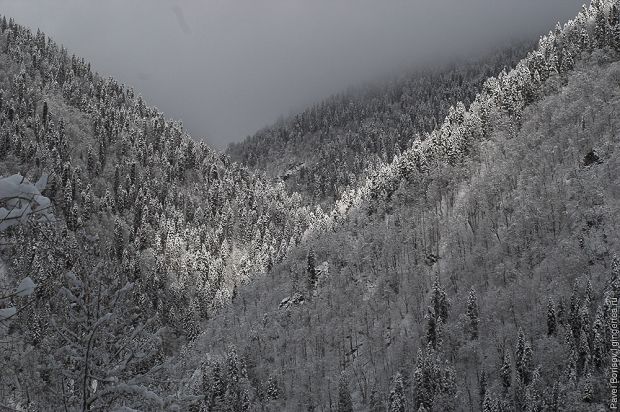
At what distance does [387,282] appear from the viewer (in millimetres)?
162000

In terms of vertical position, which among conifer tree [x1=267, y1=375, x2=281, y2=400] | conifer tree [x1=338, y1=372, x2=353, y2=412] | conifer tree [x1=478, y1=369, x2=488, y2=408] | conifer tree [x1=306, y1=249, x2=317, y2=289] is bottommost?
conifer tree [x1=478, y1=369, x2=488, y2=408]

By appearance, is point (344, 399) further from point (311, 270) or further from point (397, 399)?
point (311, 270)

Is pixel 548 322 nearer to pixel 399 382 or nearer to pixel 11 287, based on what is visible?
pixel 399 382

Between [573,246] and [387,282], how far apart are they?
184ft

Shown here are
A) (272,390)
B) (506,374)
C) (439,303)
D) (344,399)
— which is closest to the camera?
(506,374)

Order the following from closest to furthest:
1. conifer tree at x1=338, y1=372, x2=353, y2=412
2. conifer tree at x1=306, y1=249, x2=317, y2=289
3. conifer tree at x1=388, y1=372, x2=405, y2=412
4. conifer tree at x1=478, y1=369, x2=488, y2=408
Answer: conifer tree at x1=388, y1=372, x2=405, y2=412 < conifer tree at x1=478, y1=369, x2=488, y2=408 < conifer tree at x1=338, y1=372, x2=353, y2=412 < conifer tree at x1=306, y1=249, x2=317, y2=289

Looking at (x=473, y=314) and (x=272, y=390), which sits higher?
(x=272, y=390)

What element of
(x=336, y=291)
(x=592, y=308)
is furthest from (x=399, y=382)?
(x=336, y=291)

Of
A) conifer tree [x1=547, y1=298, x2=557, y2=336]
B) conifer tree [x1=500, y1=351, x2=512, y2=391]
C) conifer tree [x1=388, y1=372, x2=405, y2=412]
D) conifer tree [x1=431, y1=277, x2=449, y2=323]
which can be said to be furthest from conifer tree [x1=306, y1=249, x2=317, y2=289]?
conifer tree [x1=547, y1=298, x2=557, y2=336]

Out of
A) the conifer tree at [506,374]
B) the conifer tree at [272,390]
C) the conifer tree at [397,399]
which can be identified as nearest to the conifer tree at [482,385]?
the conifer tree at [506,374]

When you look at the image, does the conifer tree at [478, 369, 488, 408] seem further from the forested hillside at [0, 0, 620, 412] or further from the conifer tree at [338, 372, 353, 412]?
the conifer tree at [338, 372, 353, 412]

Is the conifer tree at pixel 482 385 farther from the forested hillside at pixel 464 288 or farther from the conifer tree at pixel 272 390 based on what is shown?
the conifer tree at pixel 272 390

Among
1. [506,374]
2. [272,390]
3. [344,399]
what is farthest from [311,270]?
[506,374]

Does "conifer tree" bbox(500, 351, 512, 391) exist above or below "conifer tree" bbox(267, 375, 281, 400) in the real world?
below
